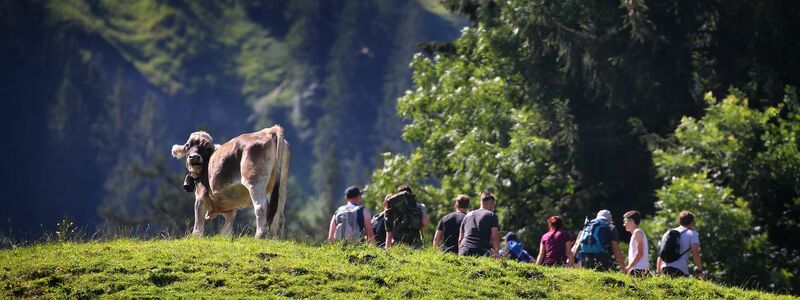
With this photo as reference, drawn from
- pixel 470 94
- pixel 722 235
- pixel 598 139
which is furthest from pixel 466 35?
pixel 722 235

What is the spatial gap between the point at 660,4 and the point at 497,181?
6415 millimetres

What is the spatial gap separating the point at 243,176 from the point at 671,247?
662cm

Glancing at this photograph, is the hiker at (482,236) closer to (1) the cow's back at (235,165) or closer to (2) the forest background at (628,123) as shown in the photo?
(1) the cow's back at (235,165)

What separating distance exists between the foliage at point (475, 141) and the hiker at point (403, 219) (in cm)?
1359

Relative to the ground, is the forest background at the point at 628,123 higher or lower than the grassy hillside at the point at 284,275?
higher

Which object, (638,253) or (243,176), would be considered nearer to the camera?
(638,253)

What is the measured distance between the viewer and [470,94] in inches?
1480

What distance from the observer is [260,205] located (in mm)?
19578

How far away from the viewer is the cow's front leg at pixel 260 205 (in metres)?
19.5

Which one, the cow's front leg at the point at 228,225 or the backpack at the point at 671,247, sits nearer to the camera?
the backpack at the point at 671,247

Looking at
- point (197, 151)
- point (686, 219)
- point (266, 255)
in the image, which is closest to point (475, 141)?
point (197, 151)

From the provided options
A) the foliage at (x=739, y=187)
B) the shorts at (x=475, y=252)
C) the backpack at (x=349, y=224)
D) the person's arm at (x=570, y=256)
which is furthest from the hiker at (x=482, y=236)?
the foliage at (x=739, y=187)

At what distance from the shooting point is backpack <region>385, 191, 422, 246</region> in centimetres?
2047

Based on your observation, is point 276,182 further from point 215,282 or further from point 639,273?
point 639,273
